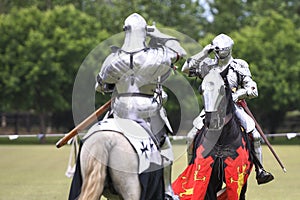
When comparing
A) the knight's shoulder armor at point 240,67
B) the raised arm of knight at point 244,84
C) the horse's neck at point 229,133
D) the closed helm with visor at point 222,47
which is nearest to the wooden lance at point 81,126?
the horse's neck at point 229,133

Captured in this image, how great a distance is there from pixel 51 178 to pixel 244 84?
8.43 meters

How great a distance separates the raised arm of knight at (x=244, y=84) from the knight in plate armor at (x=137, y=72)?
2.05 metres

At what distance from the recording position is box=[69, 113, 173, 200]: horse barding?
7.11m

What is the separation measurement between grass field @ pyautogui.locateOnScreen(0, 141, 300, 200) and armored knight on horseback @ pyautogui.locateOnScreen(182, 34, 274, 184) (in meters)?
0.91

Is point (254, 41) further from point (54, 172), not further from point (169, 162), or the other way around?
point (169, 162)

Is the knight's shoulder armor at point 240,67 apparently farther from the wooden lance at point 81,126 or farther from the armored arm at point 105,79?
the armored arm at point 105,79

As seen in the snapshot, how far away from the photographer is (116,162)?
7129mm

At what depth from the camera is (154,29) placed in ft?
27.3

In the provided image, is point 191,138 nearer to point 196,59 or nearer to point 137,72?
point 196,59

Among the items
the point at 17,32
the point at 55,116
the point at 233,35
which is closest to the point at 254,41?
the point at 233,35

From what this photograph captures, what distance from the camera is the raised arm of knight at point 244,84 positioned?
388 inches

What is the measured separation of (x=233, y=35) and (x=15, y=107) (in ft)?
36.4

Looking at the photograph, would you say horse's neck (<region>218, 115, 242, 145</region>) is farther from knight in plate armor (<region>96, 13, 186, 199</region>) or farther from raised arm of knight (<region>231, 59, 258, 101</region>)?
knight in plate armor (<region>96, 13, 186, 199</region>)

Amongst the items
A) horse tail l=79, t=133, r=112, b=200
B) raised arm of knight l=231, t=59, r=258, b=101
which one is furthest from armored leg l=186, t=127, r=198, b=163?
horse tail l=79, t=133, r=112, b=200
